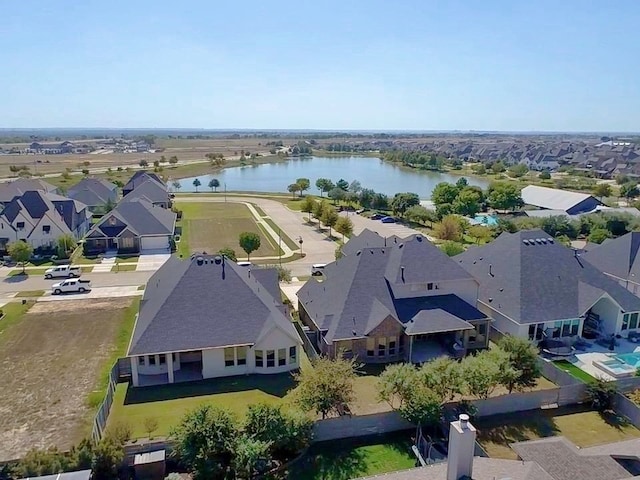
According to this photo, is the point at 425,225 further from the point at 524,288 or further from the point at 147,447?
the point at 147,447

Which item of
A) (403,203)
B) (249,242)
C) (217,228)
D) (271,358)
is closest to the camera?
(271,358)

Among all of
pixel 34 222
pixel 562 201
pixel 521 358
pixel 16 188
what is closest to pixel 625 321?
pixel 521 358

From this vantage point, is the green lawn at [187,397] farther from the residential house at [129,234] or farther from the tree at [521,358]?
the residential house at [129,234]

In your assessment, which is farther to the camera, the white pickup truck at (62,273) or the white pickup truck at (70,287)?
the white pickup truck at (62,273)

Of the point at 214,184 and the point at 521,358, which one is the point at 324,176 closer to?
the point at 214,184

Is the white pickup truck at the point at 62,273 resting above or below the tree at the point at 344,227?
below

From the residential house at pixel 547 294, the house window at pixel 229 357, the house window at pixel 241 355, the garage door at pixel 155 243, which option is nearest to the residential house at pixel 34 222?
the garage door at pixel 155 243
